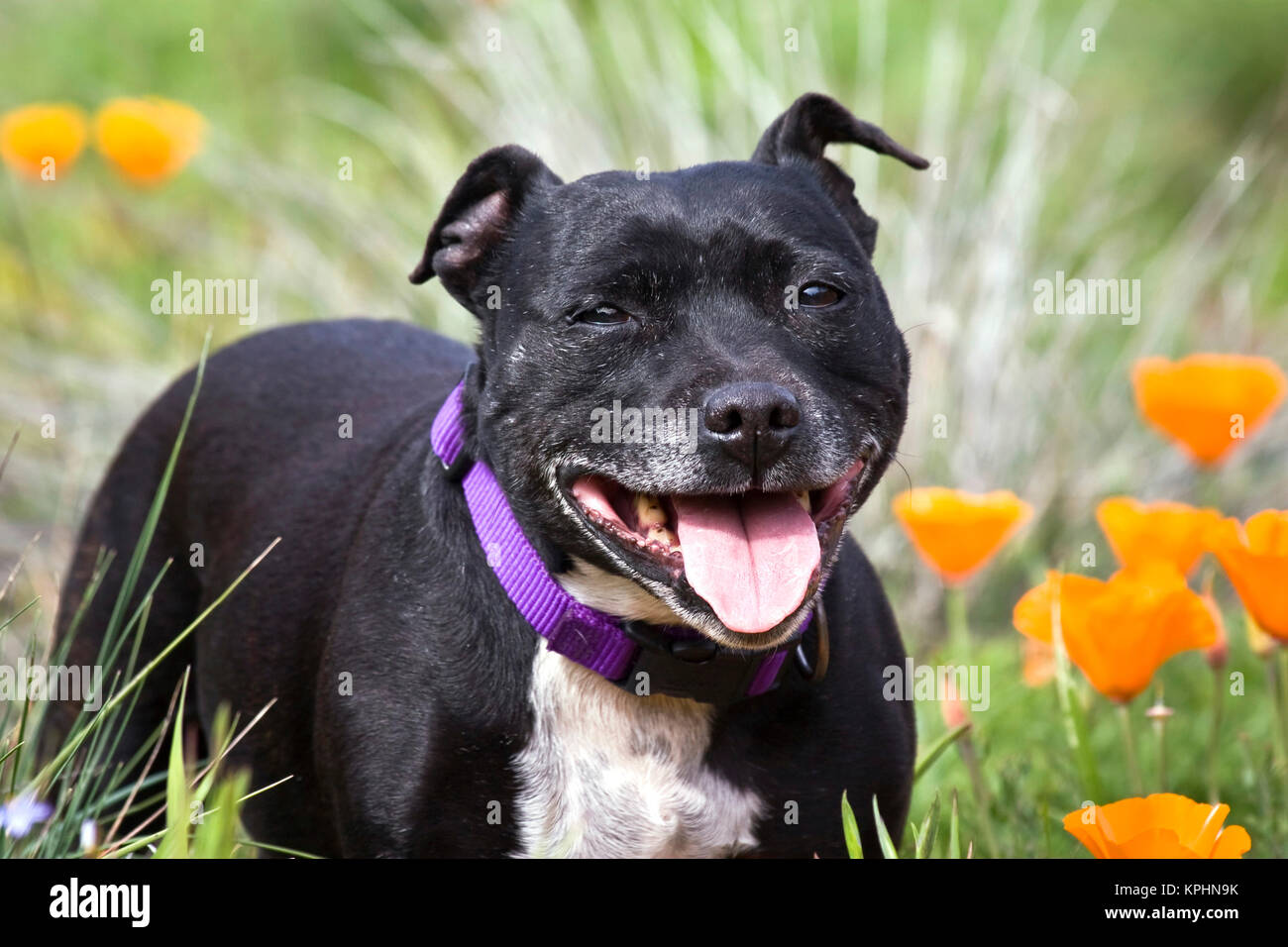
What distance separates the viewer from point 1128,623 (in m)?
3.34

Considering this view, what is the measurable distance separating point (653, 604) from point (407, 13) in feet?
26.7

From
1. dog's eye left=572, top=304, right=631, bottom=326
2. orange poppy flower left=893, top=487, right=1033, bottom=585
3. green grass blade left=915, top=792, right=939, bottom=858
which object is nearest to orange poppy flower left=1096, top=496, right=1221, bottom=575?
orange poppy flower left=893, top=487, right=1033, bottom=585

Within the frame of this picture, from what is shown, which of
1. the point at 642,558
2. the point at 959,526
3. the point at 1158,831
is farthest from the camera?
the point at 959,526

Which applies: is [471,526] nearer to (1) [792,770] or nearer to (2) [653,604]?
(2) [653,604]

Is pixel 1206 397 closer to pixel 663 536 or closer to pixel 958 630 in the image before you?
pixel 958 630

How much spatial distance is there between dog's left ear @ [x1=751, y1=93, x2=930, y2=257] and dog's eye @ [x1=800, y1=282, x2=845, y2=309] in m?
0.46

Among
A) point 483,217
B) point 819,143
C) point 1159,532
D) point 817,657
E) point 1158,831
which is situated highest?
point 819,143

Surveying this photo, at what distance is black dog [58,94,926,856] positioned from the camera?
10.0 feet

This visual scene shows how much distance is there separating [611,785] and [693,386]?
32.0 inches

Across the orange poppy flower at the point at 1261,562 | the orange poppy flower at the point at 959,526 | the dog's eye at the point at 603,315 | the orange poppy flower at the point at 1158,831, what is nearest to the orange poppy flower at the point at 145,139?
the orange poppy flower at the point at 959,526

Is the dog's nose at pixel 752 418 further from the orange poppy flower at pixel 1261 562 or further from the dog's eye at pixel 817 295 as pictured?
the orange poppy flower at pixel 1261 562

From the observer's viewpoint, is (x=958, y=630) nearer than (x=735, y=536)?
No

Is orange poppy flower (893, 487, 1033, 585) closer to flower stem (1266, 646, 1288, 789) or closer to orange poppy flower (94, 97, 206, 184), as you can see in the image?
flower stem (1266, 646, 1288, 789)

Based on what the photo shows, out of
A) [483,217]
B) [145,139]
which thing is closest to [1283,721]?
[483,217]
